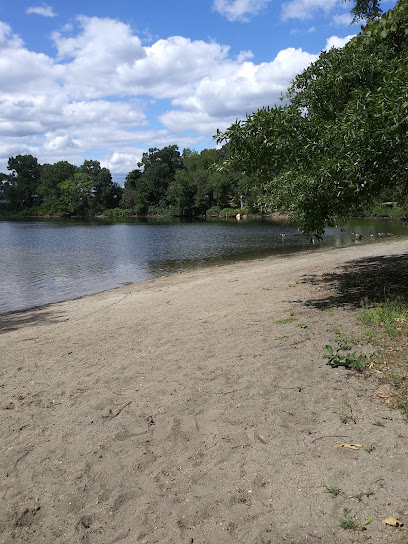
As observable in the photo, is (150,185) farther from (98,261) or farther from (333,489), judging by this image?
(333,489)

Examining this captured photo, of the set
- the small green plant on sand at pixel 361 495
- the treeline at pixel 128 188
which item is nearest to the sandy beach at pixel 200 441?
the small green plant on sand at pixel 361 495

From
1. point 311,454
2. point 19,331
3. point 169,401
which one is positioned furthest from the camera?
point 19,331

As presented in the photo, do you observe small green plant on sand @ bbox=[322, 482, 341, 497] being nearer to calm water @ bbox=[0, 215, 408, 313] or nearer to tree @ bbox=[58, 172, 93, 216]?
calm water @ bbox=[0, 215, 408, 313]

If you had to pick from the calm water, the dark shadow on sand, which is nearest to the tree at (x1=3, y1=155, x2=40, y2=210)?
the calm water

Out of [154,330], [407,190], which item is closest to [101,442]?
[154,330]

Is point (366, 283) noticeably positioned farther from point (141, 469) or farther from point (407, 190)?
point (141, 469)

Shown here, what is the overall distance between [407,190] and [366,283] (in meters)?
3.12

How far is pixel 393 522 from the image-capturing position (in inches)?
135

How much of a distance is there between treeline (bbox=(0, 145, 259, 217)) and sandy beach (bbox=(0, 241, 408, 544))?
291 ft

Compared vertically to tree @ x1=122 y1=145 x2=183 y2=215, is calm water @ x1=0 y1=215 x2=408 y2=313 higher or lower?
lower

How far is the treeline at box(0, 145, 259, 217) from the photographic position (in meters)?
101

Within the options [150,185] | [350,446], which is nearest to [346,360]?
[350,446]

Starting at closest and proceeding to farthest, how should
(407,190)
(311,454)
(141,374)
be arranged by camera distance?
(311,454) < (141,374) < (407,190)

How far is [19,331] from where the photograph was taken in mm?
11656
